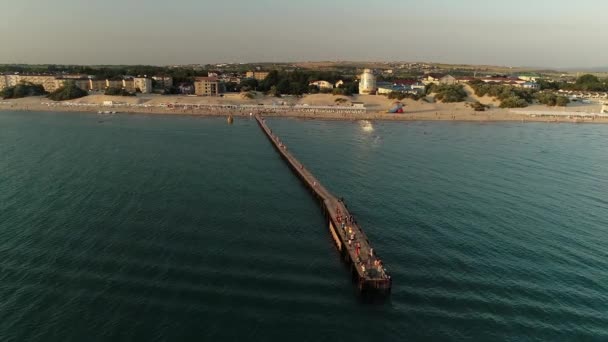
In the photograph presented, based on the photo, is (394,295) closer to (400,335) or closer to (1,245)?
(400,335)

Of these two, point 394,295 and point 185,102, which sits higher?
point 185,102

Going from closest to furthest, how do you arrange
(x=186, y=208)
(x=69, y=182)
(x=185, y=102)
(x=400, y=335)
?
1. (x=400, y=335)
2. (x=186, y=208)
3. (x=69, y=182)
4. (x=185, y=102)

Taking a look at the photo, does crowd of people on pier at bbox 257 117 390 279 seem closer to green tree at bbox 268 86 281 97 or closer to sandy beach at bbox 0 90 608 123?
sandy beach at bbox 0 90 608 123

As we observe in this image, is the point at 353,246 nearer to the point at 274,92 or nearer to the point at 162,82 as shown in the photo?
the point at 274,92

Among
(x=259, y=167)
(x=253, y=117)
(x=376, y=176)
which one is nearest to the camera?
(x=376, y=176)

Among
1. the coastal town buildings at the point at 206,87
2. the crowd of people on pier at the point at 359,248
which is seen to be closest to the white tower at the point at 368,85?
the coastal town buildings at the point at 206,87

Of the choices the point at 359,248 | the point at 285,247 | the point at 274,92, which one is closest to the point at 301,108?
the point at 274,92

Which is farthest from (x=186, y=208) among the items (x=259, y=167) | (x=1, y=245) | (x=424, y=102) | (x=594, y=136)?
(x=424, y=102)

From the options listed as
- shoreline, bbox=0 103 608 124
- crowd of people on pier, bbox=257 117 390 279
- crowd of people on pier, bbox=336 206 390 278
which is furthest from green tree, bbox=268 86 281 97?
crowd of people on pier, bbox=336 206 390 278
